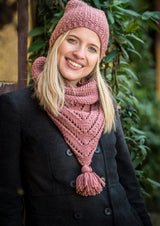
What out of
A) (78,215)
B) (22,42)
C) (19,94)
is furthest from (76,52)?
(78,215)

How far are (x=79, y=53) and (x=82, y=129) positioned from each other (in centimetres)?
43

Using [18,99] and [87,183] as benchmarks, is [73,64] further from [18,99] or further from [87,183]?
[87,183]

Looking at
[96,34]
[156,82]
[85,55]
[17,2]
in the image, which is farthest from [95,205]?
[156,82]

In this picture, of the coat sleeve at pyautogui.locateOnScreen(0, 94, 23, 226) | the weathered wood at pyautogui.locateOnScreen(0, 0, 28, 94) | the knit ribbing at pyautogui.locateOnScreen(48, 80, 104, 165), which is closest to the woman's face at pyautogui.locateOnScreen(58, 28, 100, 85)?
the knit ribbing at pyautogui.locateOnScreen(48, 80, 104, 165)

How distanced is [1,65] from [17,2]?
0.49 m

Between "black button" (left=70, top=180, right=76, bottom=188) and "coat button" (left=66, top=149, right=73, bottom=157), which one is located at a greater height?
"coat button" (left=66, top=149, right=73, bottom=157)

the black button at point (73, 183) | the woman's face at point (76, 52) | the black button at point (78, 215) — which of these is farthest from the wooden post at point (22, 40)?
the black button at point (78, 215)

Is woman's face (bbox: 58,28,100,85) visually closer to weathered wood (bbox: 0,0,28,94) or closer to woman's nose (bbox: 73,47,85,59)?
woman's nose (bbox: 73,47,85,59)

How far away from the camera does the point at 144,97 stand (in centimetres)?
546

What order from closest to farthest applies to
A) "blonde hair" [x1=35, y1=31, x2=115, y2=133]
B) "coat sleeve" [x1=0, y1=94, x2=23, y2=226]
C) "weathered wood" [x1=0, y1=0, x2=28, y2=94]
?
"coat sleeve" [x1=0, y1=94, x2=23, y2=226], "blonde hair" [x1=35, y1=31, x2=115, y2=133], "weathered wood" [x1=0, y1=0, x2=28, y2=94]

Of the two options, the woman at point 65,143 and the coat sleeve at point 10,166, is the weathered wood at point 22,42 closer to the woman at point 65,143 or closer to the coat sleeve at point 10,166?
the woman at point 65,143

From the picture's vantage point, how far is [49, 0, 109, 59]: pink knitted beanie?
1602mm

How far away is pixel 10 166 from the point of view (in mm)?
1439

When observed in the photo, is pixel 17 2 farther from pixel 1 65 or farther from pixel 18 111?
pixel 18 111
